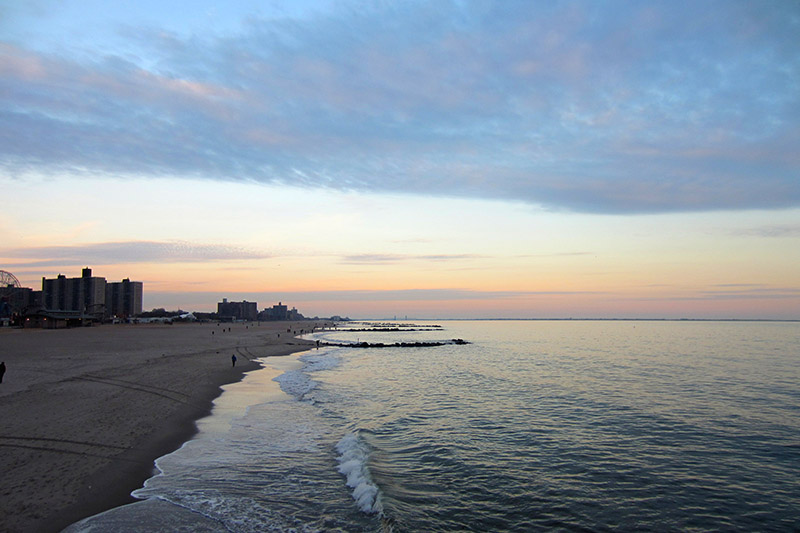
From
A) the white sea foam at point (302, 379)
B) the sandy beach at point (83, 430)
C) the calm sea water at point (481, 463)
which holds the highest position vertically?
the sandy beach at point (83, 430)

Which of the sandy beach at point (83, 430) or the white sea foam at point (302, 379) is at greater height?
the sandy beach at point (83, 430)

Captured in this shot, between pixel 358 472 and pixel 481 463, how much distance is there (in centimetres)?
501

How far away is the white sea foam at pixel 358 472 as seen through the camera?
44.7 ft

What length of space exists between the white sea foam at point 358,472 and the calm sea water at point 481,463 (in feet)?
0.23

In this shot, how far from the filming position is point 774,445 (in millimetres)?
20531

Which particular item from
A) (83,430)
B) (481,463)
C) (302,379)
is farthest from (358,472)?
(302,379)

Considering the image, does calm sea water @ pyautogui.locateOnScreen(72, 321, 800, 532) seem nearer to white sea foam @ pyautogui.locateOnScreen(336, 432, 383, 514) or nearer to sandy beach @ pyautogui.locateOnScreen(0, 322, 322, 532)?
white sea foam @ pyautogui.locateOnScreen(336, 432, 383, 514)

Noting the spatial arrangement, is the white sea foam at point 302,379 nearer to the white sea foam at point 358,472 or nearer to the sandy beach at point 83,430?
the sandy beach at point 83,430

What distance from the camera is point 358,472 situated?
16094 mm

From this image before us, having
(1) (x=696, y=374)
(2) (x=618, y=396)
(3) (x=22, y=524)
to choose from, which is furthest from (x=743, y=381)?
(3) (x=22, y=524)

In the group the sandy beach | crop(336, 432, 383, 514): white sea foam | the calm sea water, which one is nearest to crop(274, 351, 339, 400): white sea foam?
the calm sea water

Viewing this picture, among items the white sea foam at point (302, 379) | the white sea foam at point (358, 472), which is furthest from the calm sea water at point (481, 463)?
the white sea foam at point (302, 379)

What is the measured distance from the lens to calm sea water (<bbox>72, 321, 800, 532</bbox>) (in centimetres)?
1283

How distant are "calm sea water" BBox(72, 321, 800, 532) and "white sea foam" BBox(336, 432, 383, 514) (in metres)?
0.07
